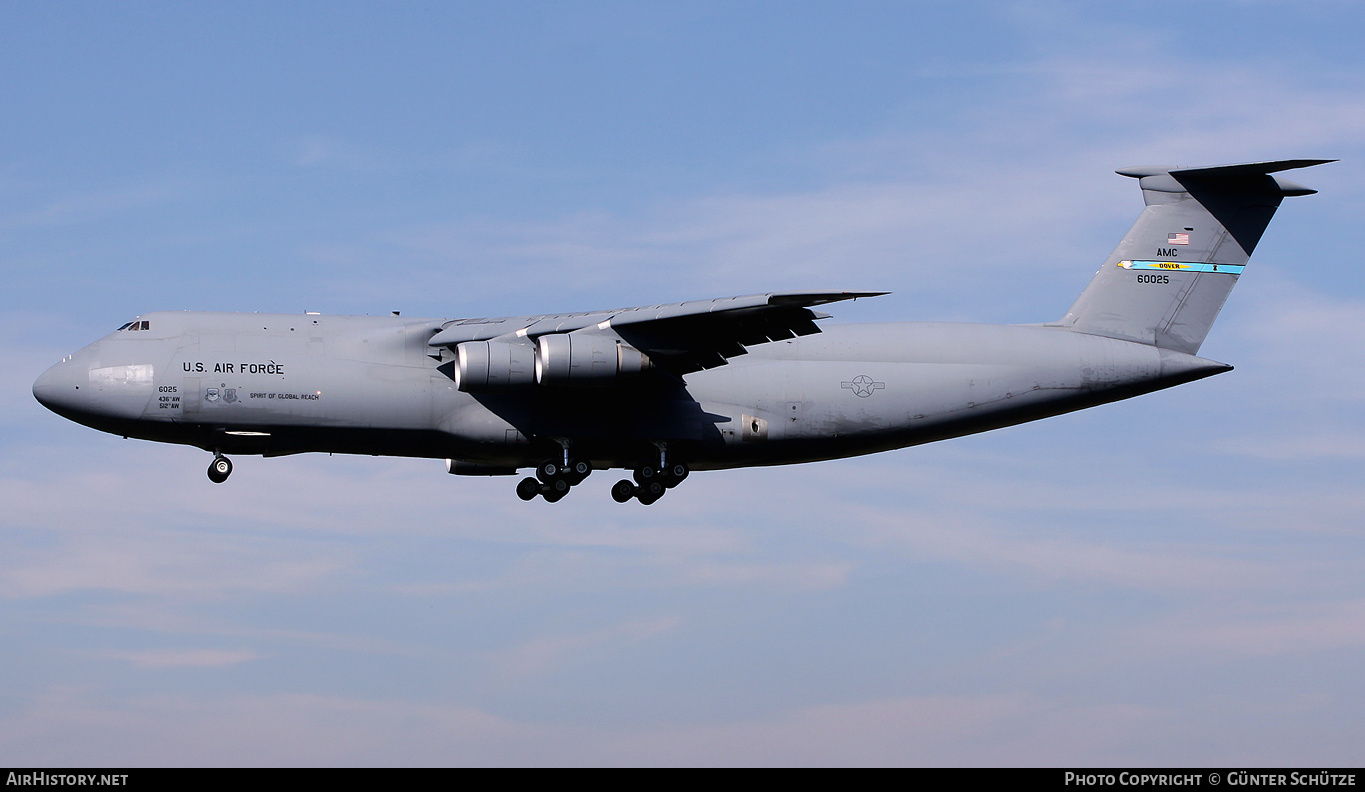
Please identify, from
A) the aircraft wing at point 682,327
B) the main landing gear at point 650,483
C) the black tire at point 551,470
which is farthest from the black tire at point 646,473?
the aircraft wing at point 682,327

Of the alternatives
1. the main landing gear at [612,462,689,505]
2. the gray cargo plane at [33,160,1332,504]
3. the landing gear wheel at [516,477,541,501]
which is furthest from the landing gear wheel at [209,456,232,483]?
the main landing gear at [612,462,689,505]

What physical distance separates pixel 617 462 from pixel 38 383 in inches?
279

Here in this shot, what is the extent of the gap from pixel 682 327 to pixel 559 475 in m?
2.56

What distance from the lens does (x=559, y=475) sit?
2077 cm

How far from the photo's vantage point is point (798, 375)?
70.3ft

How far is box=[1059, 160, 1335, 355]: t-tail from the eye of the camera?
913 inches

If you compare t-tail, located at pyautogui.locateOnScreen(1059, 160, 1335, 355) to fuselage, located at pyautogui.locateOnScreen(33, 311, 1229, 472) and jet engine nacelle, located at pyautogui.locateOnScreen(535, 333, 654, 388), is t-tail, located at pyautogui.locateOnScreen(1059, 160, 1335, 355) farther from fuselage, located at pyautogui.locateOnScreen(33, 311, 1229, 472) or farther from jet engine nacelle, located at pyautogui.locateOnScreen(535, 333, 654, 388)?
jet engine nacelle, located at pyautogui.locateOnScreen(535, 333, 654, 388)

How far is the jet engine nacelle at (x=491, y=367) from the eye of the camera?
19.6 metres

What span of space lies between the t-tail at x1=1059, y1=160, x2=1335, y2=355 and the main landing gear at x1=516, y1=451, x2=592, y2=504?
7.33 metres

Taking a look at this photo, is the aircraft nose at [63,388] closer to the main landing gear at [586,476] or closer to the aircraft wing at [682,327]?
the aircraft wing at [682,327]

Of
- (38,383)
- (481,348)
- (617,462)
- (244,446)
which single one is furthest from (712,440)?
(38,383)

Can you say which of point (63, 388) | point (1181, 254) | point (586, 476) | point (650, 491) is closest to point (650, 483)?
point (650, 491)

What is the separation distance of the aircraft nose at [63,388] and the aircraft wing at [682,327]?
413 centimetres
